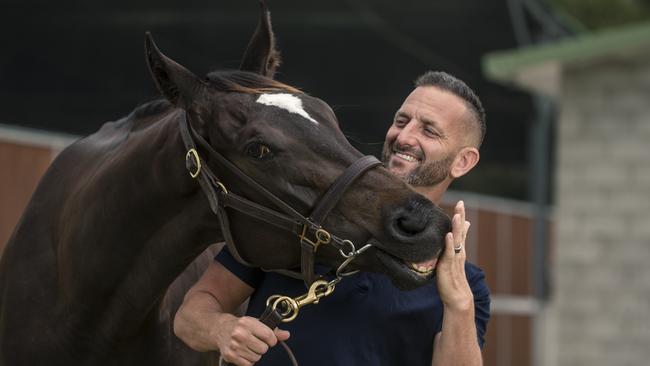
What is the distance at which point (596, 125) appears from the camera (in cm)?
1138

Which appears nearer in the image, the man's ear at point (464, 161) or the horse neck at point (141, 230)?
the horse neck at point (141, 230)

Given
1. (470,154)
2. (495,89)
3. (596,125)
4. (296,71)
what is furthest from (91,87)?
(470,154)

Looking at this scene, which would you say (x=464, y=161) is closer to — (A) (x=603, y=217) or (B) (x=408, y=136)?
(B) (x=408, y=136)

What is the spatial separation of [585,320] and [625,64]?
2.28 meters

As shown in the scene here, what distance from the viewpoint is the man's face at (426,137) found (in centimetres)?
356

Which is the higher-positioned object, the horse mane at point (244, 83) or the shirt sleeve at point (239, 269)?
the horse mane at point (244, 83)

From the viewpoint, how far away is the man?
336 centimetres

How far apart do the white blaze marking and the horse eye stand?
11 cm

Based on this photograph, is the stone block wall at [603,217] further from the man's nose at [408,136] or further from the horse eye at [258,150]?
the horse eye at [258,150]

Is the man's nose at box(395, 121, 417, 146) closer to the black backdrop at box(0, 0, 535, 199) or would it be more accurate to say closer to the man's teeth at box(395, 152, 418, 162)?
the man's teeth at box(395, 152, 418, 162)

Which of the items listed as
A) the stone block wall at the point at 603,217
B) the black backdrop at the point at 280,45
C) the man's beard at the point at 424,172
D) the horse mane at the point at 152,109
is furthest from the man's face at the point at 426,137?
the black backdrop at the point at 280,45

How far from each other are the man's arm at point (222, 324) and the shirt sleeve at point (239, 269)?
12 millimetres

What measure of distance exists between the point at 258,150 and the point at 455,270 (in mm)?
589

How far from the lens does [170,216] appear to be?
11.7 feet
